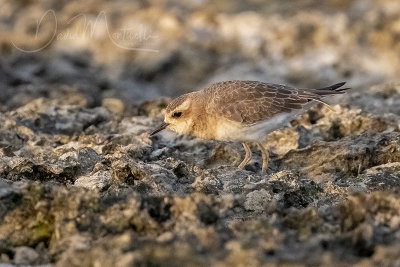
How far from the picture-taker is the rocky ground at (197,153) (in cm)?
488

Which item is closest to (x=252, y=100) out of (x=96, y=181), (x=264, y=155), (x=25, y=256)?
(x=264, y=155)

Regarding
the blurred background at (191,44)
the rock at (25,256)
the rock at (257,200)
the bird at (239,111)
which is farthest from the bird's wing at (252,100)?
the blurred background at (191,44)

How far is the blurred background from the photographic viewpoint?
14.4 meters

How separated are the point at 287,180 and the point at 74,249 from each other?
2.95 metres

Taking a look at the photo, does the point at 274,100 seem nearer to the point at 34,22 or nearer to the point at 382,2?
the point at 382,2

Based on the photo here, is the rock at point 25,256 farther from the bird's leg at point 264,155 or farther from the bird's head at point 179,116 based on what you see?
the bird's head at point 179,116

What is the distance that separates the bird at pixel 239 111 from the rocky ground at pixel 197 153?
Result: 0.34 metres

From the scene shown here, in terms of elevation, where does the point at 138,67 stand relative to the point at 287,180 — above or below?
above

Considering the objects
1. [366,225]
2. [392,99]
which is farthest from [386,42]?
[366,225]

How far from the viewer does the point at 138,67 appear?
50.9 ft

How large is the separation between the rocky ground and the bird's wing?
1.83 ft

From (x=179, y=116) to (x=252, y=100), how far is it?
3.18ft

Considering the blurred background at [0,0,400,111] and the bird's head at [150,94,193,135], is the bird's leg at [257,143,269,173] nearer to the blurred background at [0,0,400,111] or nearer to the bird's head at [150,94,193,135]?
the bird's head at [150,94,193,135]

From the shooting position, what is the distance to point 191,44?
15562 millimetres
